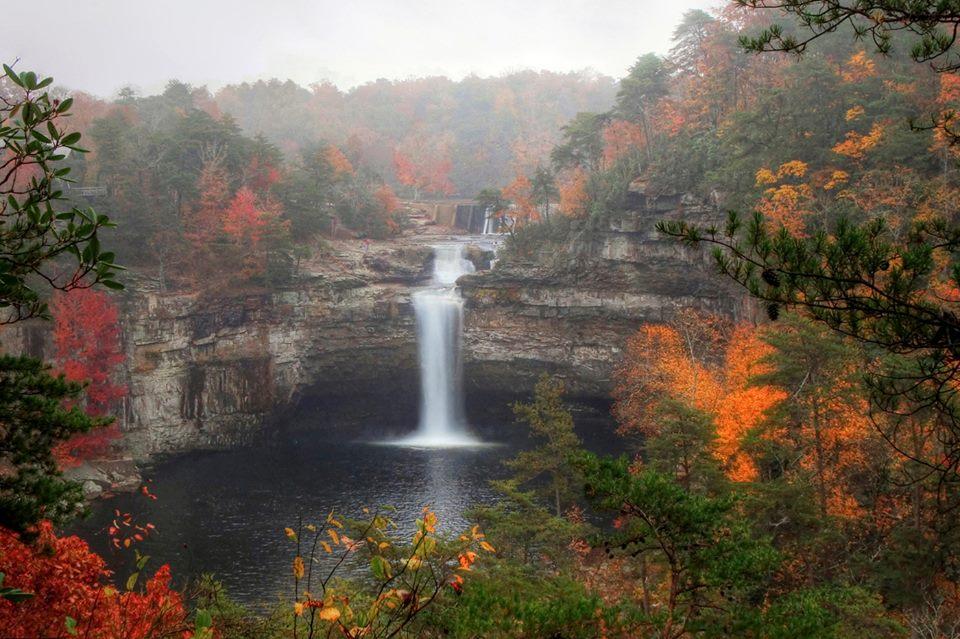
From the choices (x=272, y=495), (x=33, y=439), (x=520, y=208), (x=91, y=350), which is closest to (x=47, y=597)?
(x=33, y=439)

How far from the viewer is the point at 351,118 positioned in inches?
2852

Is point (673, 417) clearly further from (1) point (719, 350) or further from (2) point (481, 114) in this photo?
(2) point (481, 114)

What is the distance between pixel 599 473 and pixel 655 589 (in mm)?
11695

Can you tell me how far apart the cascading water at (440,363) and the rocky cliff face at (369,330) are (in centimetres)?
69

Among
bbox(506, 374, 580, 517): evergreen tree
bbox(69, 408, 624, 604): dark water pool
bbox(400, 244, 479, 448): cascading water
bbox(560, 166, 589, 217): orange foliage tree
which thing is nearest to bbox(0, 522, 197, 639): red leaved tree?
bbox(69, 408, 624, 604): dark water pool

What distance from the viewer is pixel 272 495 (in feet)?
86.9

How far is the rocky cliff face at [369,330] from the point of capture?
31.1 metres

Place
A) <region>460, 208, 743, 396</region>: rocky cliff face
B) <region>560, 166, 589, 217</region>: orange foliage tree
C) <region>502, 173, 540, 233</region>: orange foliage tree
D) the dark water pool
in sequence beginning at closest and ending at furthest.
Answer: the dark water pool → <region>460, 208, 743, 396</region>: rocky cliff face → <region>560, 166, 589, 217</region>: orange foliage tree → <region>502, 173, 540, 233</region>: orange foliage tree

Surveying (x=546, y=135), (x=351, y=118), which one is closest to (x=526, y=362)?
(x=546, y=135)

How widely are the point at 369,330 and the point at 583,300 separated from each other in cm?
1235

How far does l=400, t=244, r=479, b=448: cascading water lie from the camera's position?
1435 inches

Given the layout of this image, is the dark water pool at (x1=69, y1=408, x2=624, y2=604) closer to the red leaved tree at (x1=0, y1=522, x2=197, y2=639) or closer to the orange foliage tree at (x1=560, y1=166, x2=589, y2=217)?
the red leaved tree at (x1=0, y1=522, x2=197, y2=639)

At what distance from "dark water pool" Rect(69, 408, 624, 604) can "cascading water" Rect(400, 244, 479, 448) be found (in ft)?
7.98

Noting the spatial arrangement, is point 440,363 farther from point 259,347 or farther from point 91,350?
point 91,350
